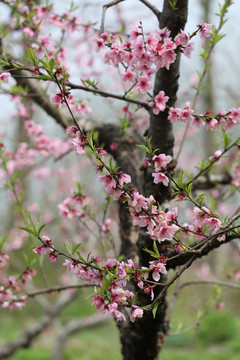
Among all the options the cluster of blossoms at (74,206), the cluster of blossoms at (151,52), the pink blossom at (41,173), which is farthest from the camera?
the pink blossom at (41,173)

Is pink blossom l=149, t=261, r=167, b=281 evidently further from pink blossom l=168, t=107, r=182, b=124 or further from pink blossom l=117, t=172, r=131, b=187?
pink blossom l=168, t=107, r=182, b=124

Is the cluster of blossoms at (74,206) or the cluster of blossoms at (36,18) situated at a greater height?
the cluster of blossoms at (36,18)

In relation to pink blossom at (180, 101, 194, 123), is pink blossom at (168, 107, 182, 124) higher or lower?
higher

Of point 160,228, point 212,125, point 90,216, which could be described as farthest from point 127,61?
point 90,216

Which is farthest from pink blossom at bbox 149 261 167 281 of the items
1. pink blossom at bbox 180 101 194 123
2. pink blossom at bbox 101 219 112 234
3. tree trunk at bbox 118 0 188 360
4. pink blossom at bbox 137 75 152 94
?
pink blossom at bbox 101 219 112 234

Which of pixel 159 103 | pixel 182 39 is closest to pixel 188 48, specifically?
pixel 182 39

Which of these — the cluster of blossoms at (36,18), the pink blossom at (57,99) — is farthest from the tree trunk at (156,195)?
the cluster of blossoms at (36,18)

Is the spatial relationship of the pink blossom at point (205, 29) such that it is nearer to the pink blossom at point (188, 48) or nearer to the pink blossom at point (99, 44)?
the pink blossom at point (188, 48)

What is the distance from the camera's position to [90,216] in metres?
2.44

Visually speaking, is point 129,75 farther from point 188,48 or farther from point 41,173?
point 41,173

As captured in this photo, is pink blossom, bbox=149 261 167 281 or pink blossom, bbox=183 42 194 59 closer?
pink blossom, bbox=149 261 167 281

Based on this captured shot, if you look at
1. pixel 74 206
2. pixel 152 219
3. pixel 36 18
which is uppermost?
pixel 36 18

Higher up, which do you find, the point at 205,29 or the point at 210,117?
the point at 205,29

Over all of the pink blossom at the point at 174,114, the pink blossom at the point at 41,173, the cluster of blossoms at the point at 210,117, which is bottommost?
the cluster of blossoms at the point at 210,117
